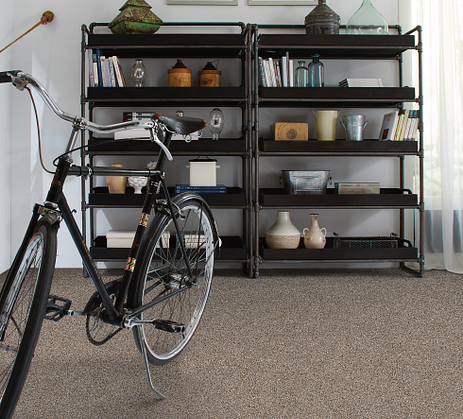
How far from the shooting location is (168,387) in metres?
1.38

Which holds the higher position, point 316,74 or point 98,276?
point 316,74

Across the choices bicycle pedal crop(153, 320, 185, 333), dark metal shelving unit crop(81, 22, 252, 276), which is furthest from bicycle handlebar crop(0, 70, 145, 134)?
dark metal shelving unit crop(81, 22, 252, 276)

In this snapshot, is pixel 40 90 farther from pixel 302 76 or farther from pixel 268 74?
pixel 302 76

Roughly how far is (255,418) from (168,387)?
1.06 ft

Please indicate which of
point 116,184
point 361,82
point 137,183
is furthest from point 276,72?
point 116,184

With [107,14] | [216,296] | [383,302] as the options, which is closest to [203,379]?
[216,296]

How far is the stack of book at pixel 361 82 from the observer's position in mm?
2903

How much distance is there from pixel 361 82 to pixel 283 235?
3.89ft

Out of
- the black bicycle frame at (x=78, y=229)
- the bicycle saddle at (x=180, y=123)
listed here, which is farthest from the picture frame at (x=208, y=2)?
the black bicycle frame at (x=78, y=229)

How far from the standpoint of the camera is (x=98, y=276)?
1.16 meters

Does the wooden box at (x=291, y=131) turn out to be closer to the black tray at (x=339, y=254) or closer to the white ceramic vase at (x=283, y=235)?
the white ceramic vase at (x=283, y=235)

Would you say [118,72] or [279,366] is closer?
[279,366]

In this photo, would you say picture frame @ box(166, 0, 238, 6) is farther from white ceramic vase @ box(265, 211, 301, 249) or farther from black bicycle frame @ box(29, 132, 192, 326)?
black bicycle frame @ box(29, 132, 192, 326)

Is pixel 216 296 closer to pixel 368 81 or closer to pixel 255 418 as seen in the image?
pixel 255 418
